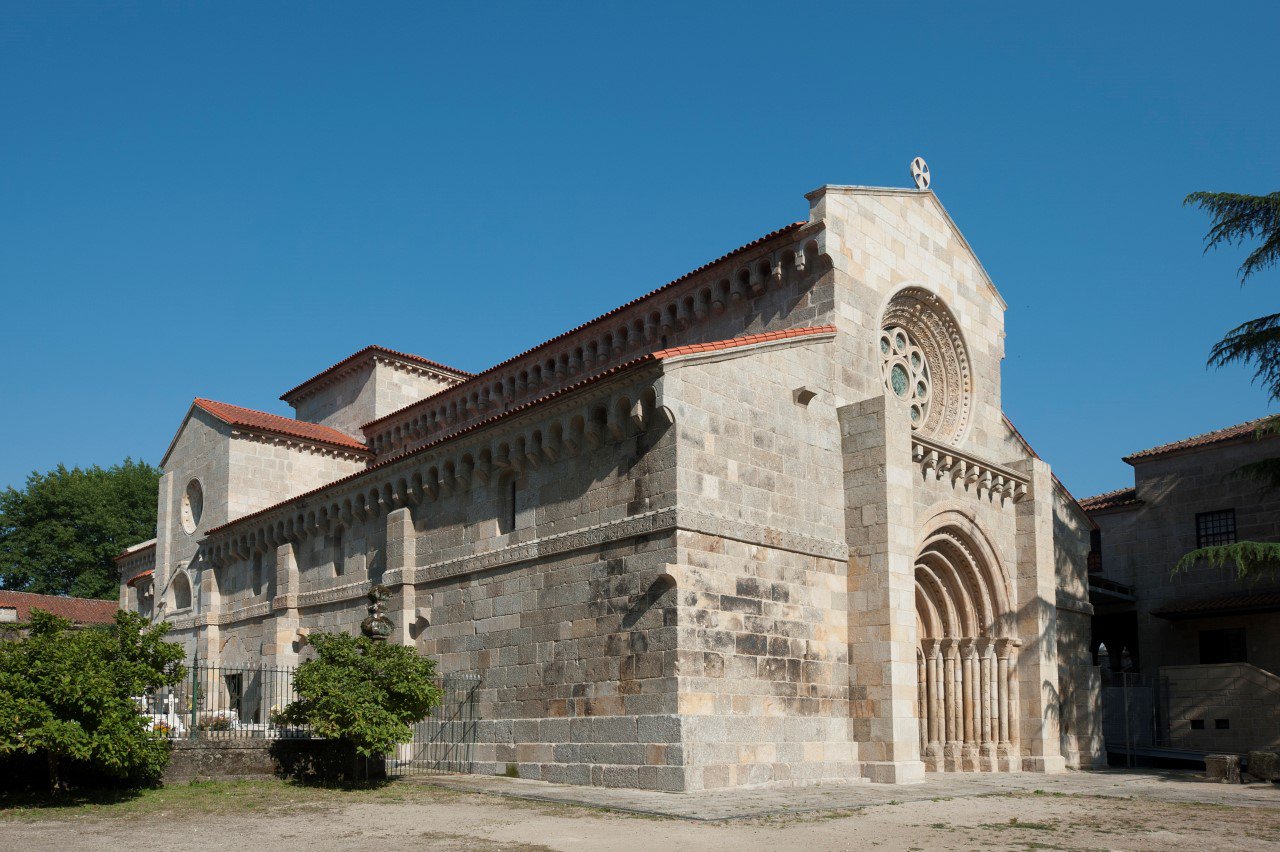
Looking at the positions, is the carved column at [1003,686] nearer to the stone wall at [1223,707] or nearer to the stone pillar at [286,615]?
the stone wall at [1223,707]

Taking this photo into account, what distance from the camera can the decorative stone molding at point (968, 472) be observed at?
73.8 ft

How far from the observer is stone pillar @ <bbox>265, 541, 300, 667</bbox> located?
27.7 metres

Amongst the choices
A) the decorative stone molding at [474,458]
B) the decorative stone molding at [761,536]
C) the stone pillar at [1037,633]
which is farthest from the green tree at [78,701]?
the stone pillar at [1037,633]

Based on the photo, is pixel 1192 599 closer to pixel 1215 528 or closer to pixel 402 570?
pixel 1215 528

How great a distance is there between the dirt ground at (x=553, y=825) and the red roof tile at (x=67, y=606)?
32623 millimetres

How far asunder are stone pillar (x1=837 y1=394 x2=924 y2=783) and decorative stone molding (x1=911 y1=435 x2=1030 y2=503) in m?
1.19

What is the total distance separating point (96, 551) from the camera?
193ft

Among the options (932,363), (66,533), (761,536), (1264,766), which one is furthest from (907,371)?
(66,533)

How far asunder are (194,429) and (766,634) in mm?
22375

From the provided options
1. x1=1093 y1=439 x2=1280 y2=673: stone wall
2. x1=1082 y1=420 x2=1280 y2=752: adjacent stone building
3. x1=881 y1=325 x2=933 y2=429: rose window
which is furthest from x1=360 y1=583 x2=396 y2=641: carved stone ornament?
x1=1093 y1=439 x2=1280 y2=673: stone wall

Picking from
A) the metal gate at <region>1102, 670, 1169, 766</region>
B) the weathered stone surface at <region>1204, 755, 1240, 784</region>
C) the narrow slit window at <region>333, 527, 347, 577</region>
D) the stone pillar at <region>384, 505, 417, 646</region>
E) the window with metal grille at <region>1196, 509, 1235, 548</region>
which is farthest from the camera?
the window with metal grille at <region>1196, 509, 1235, 548</region>

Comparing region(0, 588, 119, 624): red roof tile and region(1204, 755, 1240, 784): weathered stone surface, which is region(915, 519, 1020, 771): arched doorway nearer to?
region(1204, 755, 1240, 784): weathered stone surface

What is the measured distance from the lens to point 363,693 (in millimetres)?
Answer: 18375

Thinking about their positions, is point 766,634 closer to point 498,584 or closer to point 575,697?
point 575,697
